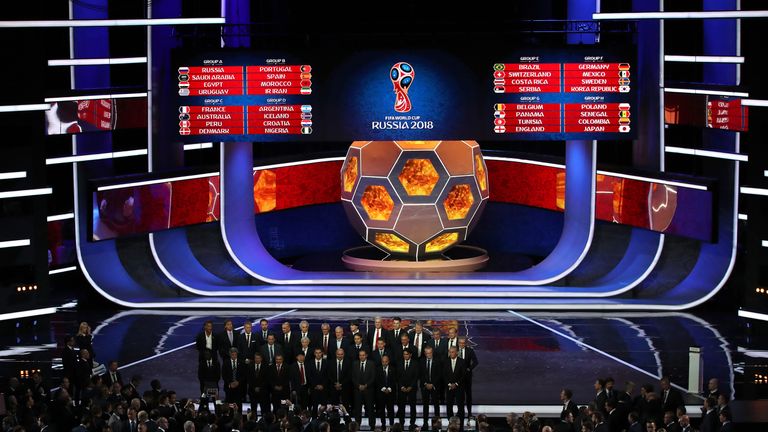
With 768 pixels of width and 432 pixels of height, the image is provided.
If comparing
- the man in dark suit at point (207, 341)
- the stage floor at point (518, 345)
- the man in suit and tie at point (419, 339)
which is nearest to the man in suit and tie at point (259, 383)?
the man in dark suit at point (207, 341)

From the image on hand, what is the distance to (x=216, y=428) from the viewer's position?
39.0ft

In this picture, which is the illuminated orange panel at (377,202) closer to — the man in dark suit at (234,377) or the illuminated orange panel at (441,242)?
the illuminated orange panel at (441,242)

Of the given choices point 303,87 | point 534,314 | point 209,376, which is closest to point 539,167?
point 534,314

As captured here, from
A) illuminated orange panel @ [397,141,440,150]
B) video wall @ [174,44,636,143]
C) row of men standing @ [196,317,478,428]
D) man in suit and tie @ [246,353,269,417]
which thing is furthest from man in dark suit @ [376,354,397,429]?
illuminated orange panel @ [397,141,440,150]

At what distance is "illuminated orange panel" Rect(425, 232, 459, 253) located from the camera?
2450cm

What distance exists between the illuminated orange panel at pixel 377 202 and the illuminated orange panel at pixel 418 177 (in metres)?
0.41

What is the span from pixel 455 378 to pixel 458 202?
9.63 metres

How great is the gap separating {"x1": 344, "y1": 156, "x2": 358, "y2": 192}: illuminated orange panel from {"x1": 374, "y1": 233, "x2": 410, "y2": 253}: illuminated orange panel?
1098mm

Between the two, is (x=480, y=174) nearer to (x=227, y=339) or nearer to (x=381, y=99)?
(x=381, y=99)

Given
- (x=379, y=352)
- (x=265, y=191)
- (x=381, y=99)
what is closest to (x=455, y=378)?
(x=379, y=352)

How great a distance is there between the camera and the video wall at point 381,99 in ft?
66.4

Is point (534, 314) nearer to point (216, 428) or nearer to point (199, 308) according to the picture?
point (199, 308)

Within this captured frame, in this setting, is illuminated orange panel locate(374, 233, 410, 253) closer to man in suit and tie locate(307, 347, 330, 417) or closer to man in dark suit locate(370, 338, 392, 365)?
man in dark suit locate(370, 338, 392, 365)

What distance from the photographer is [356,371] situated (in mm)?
14883
